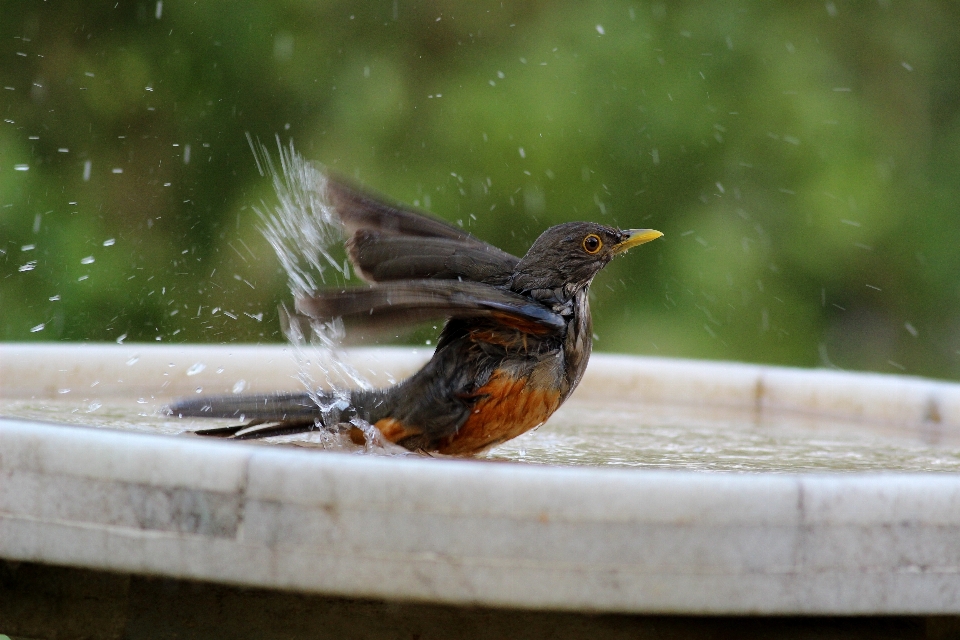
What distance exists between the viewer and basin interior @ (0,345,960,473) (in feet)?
9.62

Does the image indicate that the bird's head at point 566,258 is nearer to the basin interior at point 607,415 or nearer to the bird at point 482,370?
the bird at point 482,370

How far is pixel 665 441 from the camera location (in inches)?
127

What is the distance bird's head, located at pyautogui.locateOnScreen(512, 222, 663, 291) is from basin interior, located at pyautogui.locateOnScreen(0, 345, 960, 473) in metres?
0.42

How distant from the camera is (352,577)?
1661mm

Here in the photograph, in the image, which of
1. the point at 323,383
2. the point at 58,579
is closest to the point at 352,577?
the point at 58,579

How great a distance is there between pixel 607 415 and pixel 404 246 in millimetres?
978

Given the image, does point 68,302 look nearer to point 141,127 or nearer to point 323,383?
point 141,127

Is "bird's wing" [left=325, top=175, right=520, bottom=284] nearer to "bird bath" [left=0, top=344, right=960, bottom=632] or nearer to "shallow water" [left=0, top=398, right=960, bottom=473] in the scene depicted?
"shallow water" [left=0, top=398, right=960, bottom=473]

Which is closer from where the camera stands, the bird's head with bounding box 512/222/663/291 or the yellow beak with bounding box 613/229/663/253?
the bird's head with bounding box 512/222/663/291

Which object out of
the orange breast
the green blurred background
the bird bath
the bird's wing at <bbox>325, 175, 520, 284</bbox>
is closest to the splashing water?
the bird's wing at <bbox>325, 175, 520, 284</bbox>

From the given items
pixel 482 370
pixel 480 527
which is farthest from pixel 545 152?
pixel 480 527

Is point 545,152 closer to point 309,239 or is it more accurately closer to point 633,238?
point 309,239

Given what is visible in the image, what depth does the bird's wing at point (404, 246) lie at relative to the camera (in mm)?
3111

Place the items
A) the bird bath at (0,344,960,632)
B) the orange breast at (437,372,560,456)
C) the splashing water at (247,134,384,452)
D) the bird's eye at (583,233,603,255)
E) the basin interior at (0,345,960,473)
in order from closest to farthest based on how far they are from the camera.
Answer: the bird bath at (0,344,960,632) < the orange breast at (437,372,560,456) < the basin interior at (0,345,960,473) < the bird's eye at (583,233,603,255) < the splashing water at (247,134,384,452)
